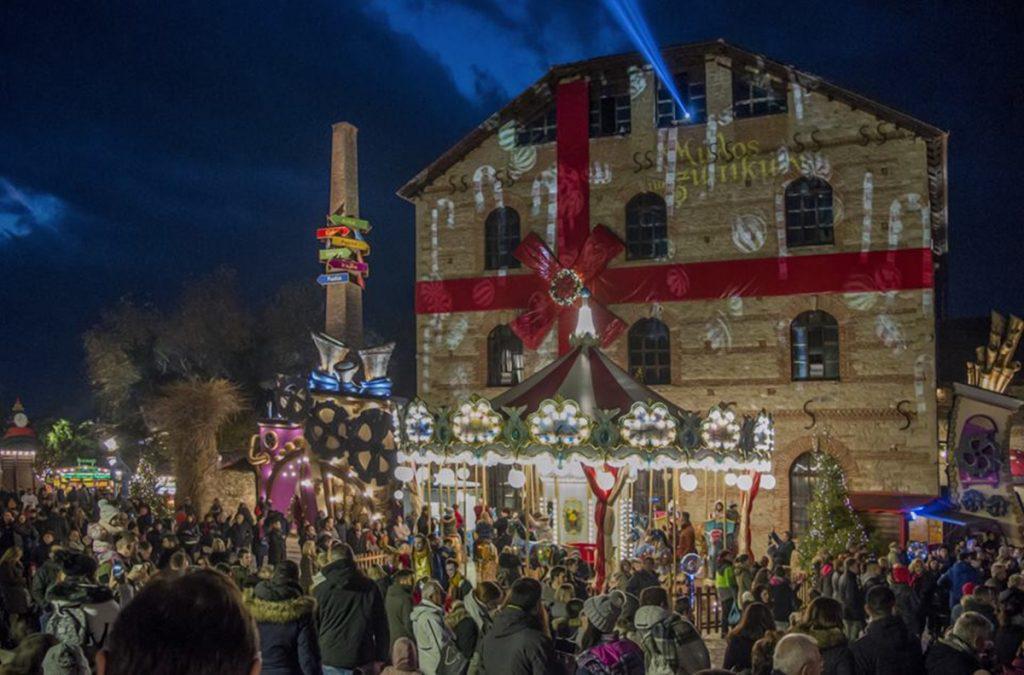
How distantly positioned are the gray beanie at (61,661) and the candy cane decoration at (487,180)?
20.1 metres

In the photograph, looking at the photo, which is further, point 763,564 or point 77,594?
point 763,564

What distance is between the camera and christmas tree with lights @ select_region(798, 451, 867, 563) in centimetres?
1812

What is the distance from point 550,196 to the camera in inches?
964

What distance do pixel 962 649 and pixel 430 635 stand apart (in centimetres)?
410

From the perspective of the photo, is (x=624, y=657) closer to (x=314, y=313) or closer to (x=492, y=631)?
(x=492, y=631)

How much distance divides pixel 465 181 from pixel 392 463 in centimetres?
778

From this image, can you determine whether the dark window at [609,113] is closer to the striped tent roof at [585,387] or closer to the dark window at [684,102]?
the dark window at [684,102]

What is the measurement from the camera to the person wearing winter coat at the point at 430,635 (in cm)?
803

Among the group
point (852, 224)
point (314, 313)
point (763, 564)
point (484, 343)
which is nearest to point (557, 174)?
point (484, 343)

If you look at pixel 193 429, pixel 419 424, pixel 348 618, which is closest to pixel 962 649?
pixel 348 618

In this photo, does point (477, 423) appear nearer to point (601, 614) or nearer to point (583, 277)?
point (583, 277)

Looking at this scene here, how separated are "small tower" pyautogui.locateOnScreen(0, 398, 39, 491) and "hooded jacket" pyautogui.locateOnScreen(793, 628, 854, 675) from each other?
133ft

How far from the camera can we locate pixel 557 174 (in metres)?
24.4

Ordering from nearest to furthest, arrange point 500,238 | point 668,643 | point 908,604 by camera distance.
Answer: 1. point 668,643
2. point 908,604
3. point 500,238
